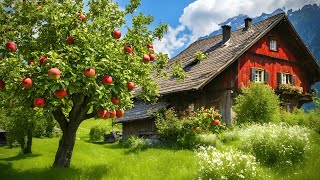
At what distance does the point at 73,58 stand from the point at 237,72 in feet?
64.6

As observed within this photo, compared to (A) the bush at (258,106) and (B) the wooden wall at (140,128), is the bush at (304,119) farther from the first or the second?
(B) the wooden wall at (140,128)

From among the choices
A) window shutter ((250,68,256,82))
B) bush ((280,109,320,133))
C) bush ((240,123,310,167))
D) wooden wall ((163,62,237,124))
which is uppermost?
window shutter ((250,68,256,82))

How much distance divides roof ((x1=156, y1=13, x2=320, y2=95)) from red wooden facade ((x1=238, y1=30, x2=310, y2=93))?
109 cm

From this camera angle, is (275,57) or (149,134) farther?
(275,57)

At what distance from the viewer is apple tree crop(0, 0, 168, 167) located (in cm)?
884

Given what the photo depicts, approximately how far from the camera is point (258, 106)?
22312 mm

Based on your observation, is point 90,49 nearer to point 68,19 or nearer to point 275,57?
point 68,19

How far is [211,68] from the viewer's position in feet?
89.0

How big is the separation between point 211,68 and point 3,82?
1905 cm

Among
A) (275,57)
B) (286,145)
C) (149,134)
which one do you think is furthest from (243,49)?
(286,145)

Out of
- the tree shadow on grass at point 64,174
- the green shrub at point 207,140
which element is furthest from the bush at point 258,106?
the tree shadow on grass at point 64,174

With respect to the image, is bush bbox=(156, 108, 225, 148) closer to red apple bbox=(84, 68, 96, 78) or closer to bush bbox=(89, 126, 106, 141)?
red apple bbox=(84, 68, 96, 78)

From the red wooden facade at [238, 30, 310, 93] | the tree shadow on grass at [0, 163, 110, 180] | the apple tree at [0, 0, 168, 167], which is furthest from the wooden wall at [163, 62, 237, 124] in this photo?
the tree shadow on grass at [0, 163, 110, 180]

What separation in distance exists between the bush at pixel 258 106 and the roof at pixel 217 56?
324cm
